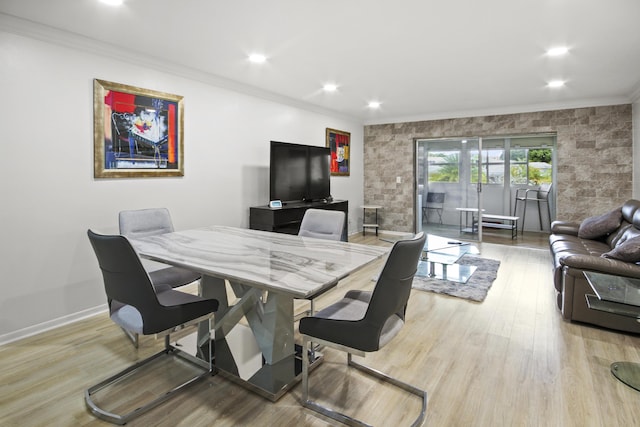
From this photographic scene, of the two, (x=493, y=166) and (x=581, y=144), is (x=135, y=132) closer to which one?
(x=581, y=144)

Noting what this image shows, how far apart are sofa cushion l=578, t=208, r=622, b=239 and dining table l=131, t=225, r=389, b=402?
369 cm

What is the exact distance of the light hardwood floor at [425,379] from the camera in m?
1.89

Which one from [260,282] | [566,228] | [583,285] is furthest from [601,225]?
[260,282]

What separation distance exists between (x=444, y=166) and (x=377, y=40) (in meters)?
4.51

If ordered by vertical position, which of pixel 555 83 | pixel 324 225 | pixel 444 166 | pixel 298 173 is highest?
pixel 555 83

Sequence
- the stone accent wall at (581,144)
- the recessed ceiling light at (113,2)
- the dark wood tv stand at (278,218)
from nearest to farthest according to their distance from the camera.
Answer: the recessed ceiling light at (113,2), the dark wood tv stand at (278,218), the stone accent wall at (581,144)

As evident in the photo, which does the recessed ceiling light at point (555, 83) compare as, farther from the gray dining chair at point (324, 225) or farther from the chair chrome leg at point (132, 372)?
the chair chrome leg at point (132, 372)

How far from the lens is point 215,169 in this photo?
4.43 meters

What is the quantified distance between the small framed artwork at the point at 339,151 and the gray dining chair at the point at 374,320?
498cm

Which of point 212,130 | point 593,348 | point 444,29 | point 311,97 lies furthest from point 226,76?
point 593,348

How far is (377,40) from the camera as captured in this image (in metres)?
3.20

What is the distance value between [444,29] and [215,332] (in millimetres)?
2985

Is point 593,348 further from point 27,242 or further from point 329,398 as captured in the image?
point 27,242

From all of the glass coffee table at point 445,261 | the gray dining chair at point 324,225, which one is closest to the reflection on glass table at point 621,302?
the glass coffee table at point 445,261
